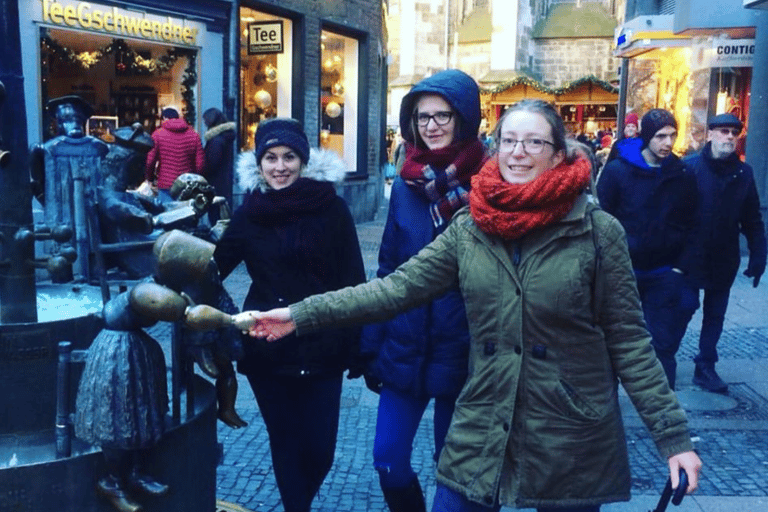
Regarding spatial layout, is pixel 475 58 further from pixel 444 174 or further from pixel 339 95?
pixel 444 174

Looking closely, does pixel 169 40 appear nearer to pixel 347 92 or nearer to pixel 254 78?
pixel 254 78

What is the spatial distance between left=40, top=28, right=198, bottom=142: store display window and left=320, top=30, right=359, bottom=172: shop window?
3732mm

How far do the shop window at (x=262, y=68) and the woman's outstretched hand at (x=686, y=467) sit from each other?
11.2 meters

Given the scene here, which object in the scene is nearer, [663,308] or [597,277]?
[597,277]

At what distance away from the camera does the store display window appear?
387 inches

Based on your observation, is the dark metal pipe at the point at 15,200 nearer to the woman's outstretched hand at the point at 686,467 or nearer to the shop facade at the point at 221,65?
the woman's outstretched hand at the point at 686,467

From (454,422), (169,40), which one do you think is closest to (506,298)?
(454,422)

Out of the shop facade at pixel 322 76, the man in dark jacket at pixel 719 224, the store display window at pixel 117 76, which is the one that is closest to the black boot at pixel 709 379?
the man in dark jacket at pixel 719 224

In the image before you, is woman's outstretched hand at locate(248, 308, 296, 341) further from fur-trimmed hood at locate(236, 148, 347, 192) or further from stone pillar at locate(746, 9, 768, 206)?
stone pillar at locate(746, 9, 768, 206)

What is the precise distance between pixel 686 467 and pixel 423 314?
107 centimetres

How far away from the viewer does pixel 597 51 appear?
121 feet

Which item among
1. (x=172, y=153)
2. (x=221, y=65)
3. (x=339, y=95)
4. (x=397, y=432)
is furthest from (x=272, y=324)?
(x=339, y=95)

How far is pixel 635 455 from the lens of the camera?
487cm

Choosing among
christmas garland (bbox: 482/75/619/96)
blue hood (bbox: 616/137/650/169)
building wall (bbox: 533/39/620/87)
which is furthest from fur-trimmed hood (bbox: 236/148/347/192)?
building wall (bbox: 533/39/620/87)
